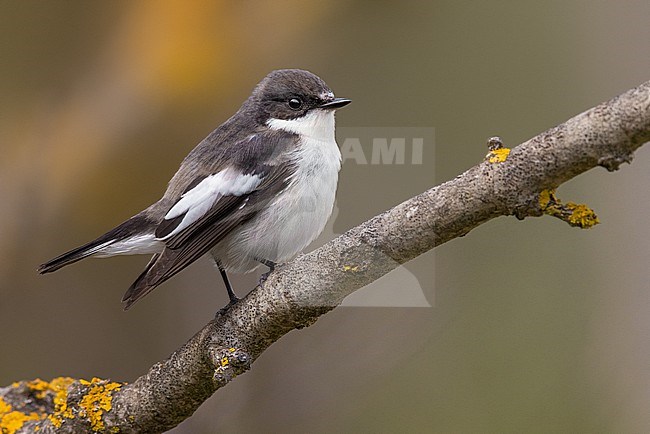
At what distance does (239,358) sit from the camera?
2643 millimetres

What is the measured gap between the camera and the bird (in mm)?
3336

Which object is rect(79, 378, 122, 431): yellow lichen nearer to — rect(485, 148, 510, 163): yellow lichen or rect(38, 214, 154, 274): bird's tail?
rect(38, 214, 154, 274): bird's tail

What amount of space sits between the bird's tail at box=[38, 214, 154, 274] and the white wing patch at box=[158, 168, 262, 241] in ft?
0.53

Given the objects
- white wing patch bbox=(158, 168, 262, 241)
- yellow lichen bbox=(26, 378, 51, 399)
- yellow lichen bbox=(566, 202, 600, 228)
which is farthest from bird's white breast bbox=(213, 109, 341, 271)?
yellow lichen bbox=(566, 202, 600, 228)

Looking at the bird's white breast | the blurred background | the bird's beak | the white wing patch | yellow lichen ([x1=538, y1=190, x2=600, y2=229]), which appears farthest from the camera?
the blurred background

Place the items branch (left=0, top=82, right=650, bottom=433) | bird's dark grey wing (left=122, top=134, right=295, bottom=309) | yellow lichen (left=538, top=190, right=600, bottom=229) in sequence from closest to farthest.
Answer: branch (left=0, top=82, right=650, bottom=433) < yellow lichen (left=538, top=190, right=600, bottom=229) < bird's dark grey wing (left=122, top=134, right=295, bottom=309)

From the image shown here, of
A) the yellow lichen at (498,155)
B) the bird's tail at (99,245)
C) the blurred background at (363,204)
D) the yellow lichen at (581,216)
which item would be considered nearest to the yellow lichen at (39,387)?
the bird's tail at (99,245)

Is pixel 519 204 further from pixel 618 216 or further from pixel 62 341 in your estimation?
pixel 62 341

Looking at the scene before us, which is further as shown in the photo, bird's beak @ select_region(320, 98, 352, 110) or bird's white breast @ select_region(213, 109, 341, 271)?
bird's beak @ select_region(320, 98, 352, 110)

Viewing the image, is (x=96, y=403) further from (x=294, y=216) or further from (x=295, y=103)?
(x=295, y=103)

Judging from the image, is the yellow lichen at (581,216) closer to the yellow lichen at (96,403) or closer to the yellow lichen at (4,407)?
the yellow lichen at (96,403)

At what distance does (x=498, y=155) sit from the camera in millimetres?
2152

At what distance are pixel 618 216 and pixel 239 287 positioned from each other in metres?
2.06

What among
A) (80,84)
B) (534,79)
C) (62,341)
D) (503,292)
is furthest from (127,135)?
(534,79)
